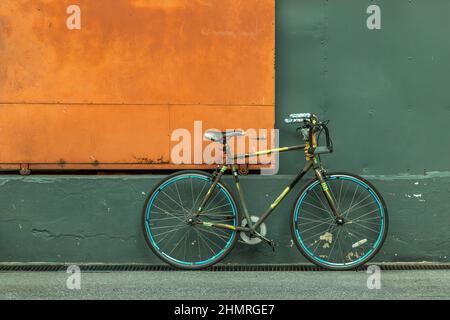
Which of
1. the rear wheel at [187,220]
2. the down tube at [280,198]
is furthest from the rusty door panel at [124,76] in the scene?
the down tube at [280,198]

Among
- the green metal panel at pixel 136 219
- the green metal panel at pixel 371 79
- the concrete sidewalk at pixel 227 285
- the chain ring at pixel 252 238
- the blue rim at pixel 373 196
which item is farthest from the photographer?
the green metal panel at pixel 371 79

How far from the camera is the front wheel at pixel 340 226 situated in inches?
249

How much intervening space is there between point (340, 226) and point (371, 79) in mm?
1446

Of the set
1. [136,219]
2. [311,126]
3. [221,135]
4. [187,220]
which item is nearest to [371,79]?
[311,126]

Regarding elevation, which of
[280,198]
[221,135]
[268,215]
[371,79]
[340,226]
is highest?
[371,79]

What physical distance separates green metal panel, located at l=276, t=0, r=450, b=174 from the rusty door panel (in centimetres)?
32

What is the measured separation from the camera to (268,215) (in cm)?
621

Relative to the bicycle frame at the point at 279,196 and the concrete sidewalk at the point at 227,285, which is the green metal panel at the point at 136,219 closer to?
the bicycle frame at the point at 279,196

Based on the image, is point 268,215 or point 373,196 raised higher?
point 373,196

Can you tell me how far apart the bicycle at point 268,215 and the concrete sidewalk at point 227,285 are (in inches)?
8.3

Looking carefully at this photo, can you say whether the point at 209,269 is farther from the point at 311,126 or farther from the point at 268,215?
the point at 311,126

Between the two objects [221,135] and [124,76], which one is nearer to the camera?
[221,135]

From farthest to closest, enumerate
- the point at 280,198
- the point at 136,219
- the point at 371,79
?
the point at 371,79, the point at 136,219, the point at 280,198

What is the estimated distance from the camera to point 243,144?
21.3 feet
